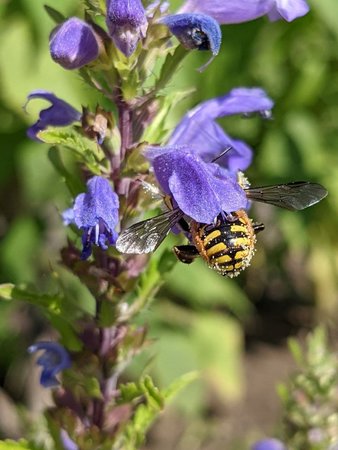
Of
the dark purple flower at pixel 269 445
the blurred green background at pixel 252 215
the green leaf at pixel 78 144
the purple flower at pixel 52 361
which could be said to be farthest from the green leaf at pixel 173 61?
the blurred green background at pixel 252 215

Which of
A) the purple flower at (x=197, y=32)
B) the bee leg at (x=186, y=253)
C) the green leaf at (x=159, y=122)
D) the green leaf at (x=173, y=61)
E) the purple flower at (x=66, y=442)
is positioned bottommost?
the purple flower at (x=66, y=442)

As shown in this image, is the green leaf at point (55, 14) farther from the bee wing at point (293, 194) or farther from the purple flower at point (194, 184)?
the bee wing at point (293, 194)

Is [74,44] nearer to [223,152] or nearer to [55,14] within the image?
[55,14]

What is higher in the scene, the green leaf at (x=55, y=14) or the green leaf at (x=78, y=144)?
the green leaf at (x=55, y=14)

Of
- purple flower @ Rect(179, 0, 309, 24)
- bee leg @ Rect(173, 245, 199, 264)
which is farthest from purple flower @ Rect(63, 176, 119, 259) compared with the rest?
purple flower @ Rect(179, 0, 309, 24)

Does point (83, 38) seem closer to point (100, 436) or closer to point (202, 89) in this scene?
point (100, 436)

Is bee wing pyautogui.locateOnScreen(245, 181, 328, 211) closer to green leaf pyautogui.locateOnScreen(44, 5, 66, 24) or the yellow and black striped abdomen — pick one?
the yellow and black striped abdomen
